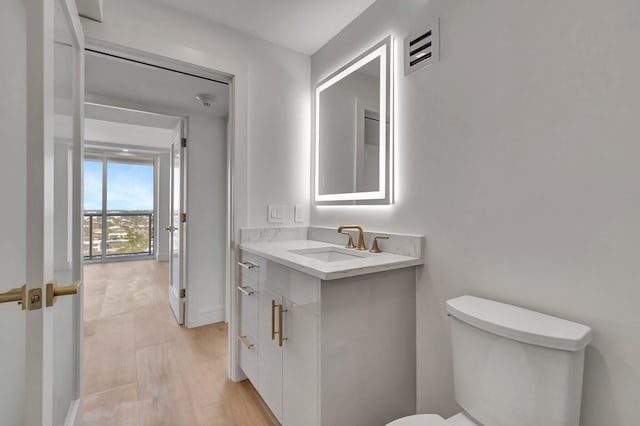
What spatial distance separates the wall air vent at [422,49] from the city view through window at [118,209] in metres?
6.22

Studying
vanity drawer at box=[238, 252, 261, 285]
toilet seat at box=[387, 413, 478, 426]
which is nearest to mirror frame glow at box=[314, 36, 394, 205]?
vanity drawer at box=[238, 252, 261, 285]

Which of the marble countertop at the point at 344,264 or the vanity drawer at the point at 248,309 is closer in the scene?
the marble countertop at the point at 344,264

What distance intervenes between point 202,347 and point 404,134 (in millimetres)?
2235

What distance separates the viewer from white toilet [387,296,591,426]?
0.81 m

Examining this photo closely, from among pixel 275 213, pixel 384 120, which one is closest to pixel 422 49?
pixel 384 120

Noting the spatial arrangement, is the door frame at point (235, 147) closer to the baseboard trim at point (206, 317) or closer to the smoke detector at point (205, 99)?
the smoke detector at point (205, 99)

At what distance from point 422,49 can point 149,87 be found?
2118 millimetres

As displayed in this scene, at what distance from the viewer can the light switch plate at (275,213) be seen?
80.5 inches

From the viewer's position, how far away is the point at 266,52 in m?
2.04

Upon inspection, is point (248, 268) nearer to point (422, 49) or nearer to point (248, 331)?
point (248, 331)

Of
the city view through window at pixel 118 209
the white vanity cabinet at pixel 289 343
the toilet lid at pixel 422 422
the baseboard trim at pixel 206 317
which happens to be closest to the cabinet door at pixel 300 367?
the white vanity cabinet at pixel 289 343

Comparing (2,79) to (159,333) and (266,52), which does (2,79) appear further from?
(159,333)

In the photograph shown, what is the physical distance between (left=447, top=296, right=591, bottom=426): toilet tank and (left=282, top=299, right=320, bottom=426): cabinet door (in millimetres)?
531

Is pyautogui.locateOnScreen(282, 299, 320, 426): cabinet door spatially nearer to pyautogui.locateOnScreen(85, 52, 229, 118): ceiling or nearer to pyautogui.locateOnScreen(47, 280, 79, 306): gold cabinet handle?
pyautogui.locateOnScreen(47, 280, 79, 306): gold cabinet handle
